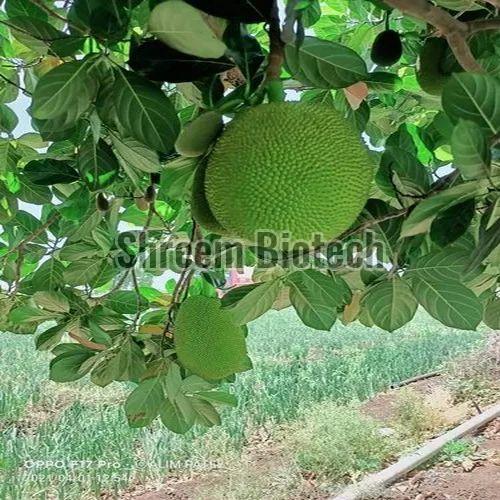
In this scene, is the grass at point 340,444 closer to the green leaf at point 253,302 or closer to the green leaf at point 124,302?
the green leaf at point 124,302

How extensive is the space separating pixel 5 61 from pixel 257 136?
719 millimetres

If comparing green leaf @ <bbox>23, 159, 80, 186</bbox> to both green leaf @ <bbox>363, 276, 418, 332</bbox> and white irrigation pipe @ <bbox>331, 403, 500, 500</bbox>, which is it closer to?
green leaf @ <bbox>363, 276, 418, 332</bbox>

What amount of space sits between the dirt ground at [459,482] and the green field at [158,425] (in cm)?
84

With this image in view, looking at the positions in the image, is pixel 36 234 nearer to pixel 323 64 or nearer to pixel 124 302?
pixel 124 302

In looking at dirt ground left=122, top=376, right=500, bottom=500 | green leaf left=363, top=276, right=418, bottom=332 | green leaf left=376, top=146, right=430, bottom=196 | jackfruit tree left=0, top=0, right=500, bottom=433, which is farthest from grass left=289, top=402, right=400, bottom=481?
green leaf left=376, top=146, right=430, bottom=196

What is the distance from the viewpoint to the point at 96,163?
0.63m

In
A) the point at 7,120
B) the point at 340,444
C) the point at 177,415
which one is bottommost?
the point at 340,444

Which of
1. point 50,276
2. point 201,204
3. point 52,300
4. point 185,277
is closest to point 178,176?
point 201,204

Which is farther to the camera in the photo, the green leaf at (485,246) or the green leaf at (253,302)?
the green leaf at (253,302)

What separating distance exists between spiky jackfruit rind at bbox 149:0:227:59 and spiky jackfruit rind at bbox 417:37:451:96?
265 mm

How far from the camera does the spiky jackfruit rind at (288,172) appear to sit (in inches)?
14.8

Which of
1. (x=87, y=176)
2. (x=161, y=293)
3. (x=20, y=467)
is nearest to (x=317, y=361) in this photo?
(x=20, y=467)

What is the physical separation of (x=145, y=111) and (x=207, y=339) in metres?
0.33

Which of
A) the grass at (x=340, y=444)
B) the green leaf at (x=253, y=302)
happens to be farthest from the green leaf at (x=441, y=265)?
the grass at (x=340, y=444)
